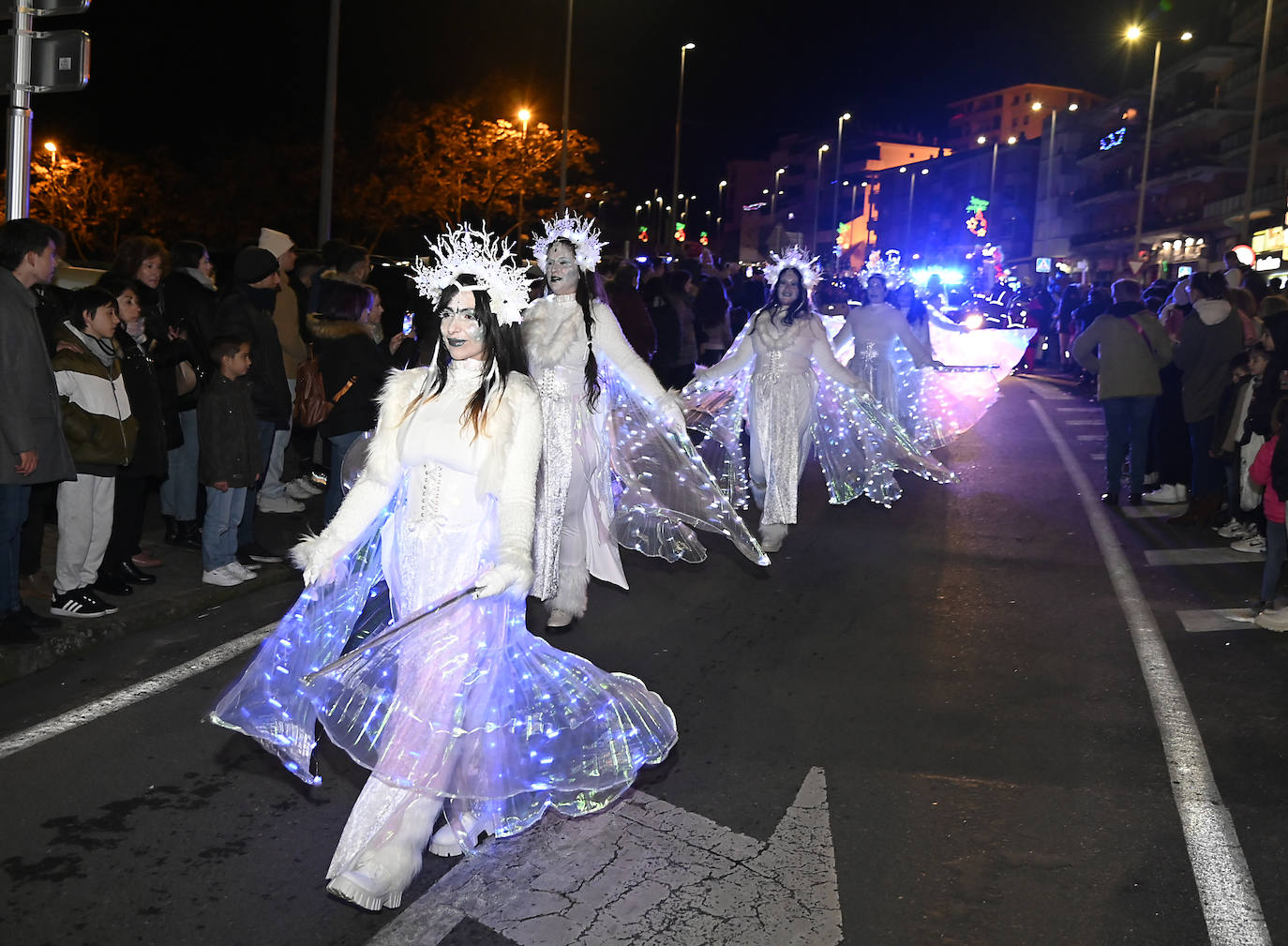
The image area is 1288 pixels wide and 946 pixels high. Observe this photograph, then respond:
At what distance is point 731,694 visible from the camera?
20.8 ft

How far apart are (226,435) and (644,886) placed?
4881mm

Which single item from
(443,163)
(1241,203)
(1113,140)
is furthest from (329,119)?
(1113,140)

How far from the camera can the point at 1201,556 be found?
10.1 m

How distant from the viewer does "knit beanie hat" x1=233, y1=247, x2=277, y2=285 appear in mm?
9531

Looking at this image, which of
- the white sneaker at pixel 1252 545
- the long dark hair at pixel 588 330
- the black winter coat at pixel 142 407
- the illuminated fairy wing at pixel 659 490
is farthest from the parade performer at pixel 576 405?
the white sneaker at pixel 1252 545

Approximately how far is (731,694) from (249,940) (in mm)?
3001

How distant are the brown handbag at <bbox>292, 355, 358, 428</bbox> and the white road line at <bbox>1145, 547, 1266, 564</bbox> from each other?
6.26 meters

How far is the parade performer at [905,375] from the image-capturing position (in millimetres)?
14281

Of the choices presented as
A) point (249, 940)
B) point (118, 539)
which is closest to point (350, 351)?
point (118, 539)

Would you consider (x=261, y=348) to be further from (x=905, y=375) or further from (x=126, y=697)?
(x=905, y=375)

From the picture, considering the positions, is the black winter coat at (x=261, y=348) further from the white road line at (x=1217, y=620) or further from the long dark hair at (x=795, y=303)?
the white road line at (x=1217, y=620)

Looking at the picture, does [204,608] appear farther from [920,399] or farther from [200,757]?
[920,399]

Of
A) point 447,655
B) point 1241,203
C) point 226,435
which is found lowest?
point 447,655

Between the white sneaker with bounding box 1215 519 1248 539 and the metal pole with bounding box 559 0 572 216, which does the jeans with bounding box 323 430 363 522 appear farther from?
the metal pole with bounding box 559 0 572 216
